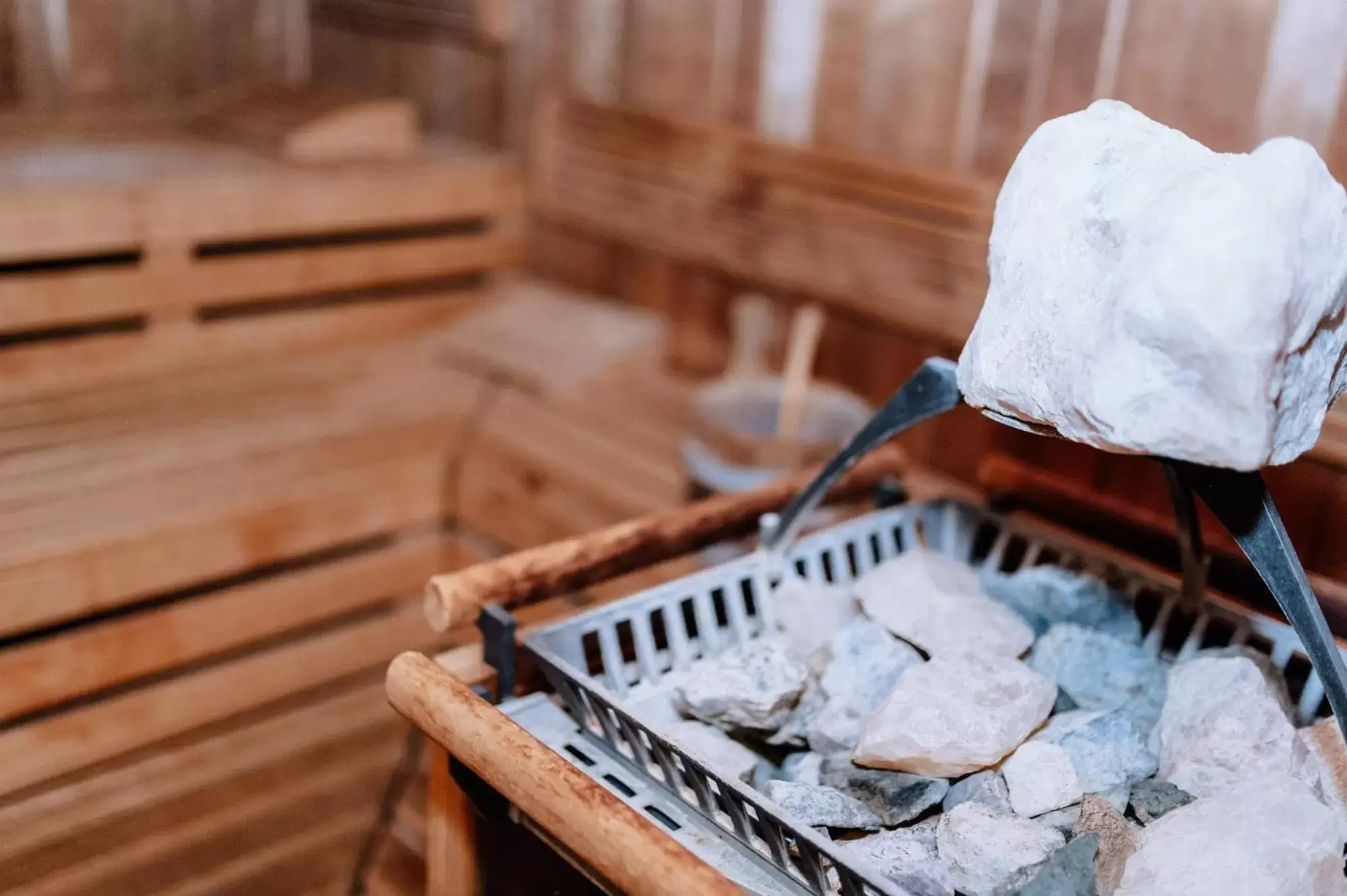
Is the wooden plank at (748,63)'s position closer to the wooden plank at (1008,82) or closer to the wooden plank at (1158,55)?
the wooden plank at (1008,82)

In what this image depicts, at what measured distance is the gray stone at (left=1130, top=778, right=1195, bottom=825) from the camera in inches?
43.8

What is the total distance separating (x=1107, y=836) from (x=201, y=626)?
154 cm

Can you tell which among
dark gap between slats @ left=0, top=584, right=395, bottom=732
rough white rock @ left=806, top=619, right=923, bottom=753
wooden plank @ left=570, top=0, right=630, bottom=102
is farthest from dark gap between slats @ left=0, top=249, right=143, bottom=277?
rough white rock @ left=806, top=619, right=923, bottom=753

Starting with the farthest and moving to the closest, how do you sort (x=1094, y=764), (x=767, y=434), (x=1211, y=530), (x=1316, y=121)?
1. (x=767, y=434)
2. (x=1211, y=530)
3. (x=1316, y=121)
4. (x=1094, y=764)

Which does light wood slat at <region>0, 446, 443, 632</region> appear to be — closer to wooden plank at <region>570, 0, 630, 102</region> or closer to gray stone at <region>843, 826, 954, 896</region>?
wooden plank at <region>570, 0, 630, 102</region>

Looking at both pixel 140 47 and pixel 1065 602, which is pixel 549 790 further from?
pixel 140 47

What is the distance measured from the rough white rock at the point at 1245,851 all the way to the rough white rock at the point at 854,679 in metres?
0.30

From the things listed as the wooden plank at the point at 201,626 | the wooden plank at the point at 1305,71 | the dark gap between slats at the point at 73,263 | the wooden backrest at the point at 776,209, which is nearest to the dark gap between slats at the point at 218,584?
the wooden plank at the point at 201,626

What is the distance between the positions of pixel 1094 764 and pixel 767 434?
89 centimetres

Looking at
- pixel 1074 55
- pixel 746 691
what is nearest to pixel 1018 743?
pixel 746 691

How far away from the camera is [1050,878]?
3.25 feet

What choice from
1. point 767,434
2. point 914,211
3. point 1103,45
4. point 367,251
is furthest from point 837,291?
point 367,251

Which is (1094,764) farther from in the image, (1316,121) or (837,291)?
(837,291)

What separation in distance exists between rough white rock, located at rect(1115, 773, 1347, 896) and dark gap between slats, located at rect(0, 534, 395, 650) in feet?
5.19
